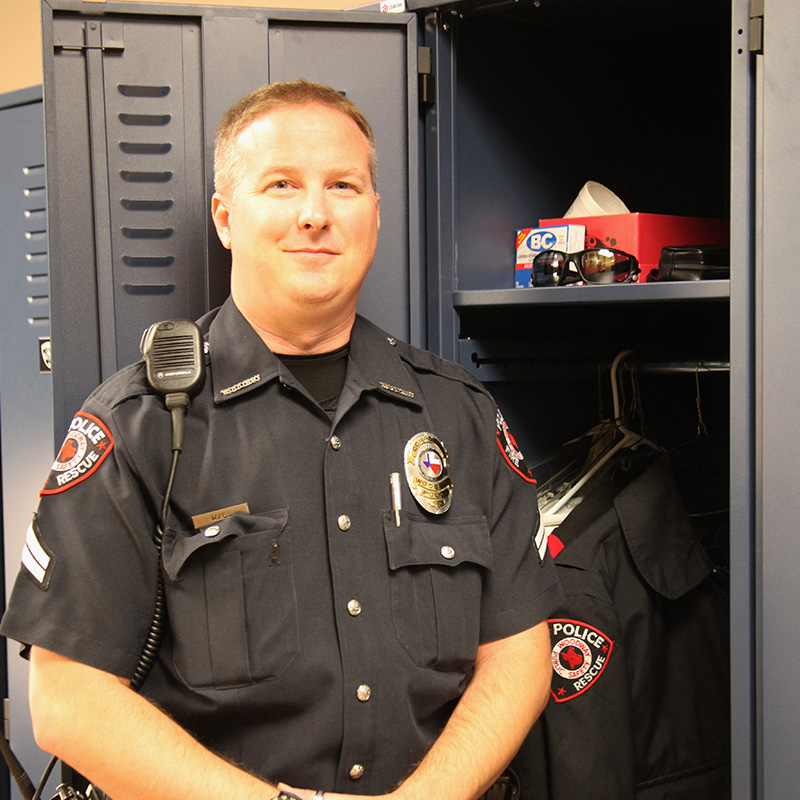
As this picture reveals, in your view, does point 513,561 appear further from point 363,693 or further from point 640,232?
point 640,232

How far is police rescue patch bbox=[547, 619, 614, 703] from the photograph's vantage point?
158 cm

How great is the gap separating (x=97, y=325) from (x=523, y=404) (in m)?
0.92

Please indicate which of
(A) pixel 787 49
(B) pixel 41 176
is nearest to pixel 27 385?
(B) pixel 41 176

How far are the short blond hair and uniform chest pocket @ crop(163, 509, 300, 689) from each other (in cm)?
55

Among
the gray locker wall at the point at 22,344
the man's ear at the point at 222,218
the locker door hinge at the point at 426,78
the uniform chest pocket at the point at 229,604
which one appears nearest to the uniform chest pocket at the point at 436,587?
the uniform chest pocket at the point at 229,604

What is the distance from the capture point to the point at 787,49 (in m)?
1.30

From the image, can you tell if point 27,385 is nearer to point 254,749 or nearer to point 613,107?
point 254,749

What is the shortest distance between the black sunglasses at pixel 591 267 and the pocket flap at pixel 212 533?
0.72 metres

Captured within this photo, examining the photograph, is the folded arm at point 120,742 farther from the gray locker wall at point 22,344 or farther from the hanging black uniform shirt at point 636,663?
the gray locker wall at point 22,344

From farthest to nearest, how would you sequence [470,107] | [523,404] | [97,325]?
[523,404]
[470,107]
[97,325]

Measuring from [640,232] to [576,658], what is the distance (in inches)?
31.5

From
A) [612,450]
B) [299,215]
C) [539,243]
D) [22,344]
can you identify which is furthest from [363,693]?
[22,344]

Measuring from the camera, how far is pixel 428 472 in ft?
4.73

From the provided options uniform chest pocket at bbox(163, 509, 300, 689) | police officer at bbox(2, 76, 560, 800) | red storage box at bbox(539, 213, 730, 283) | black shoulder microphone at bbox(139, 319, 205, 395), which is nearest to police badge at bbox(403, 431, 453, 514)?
police officer at bbox(2, 76, 560, 800)
